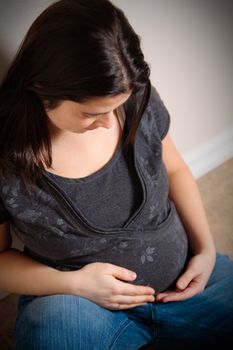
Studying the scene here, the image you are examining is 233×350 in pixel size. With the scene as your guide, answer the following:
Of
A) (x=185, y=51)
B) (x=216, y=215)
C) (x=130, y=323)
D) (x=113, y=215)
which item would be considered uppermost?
(x=185, y=51)

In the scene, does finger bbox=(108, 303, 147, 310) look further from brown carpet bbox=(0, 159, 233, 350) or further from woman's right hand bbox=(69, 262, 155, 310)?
brown carpet bbox=(0, 159, 233, 350)

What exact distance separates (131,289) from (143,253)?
7 centimetres

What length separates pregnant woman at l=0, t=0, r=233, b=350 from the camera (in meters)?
0.52

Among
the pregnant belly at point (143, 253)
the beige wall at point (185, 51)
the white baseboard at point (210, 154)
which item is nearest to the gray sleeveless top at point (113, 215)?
the pregnant belly at point (143, 253)

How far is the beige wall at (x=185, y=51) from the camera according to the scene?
2.42 feet

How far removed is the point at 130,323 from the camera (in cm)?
74

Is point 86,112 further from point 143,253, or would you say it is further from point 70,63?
point 143,253

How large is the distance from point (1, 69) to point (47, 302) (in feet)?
1.55

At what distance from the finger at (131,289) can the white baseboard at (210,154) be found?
0.78 metres

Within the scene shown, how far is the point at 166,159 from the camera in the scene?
2.85 feet

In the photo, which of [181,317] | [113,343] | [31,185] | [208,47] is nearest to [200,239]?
[181,317]

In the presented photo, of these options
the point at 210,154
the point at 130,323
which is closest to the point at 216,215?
the point at 210,154

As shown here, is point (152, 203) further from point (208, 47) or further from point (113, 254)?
point (208, 47)

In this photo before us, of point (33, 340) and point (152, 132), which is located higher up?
point (152, 132)
